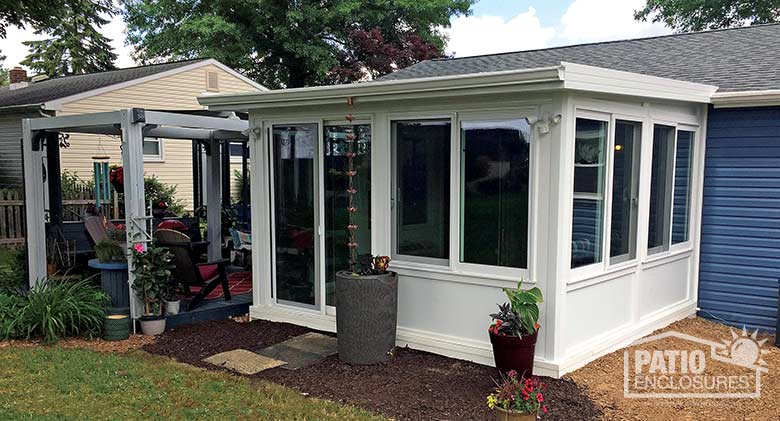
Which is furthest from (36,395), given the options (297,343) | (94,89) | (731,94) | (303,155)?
(94,89)

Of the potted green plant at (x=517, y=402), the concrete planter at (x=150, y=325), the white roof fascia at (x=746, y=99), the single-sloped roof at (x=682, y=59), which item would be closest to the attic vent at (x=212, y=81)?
the single-sloped roof at (x=682, y=59)

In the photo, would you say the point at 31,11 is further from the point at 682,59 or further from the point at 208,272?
the point at 682,59

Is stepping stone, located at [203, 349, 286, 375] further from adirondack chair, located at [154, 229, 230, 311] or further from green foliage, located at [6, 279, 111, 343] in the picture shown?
green foliage, located at [6, 279, 111, 343]

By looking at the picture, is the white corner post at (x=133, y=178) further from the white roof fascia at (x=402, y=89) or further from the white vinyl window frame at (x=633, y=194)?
the white vinyl window frame at (x=633, y=194)

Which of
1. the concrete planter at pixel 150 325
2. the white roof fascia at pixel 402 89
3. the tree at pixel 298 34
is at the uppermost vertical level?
the tree at pixel 298 34

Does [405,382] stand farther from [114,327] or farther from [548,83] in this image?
[114,327]

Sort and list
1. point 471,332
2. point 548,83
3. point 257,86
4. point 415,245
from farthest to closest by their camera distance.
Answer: point 257,86
point 415,245
point 471,332
point 548,83

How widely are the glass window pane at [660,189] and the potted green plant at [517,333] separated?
6.72ft

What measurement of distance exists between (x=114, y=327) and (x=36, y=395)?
4.93 ft

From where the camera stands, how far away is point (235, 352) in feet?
18.0

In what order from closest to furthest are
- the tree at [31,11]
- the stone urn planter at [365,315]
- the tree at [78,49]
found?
the stone urn planter at [365,315], the tree at [31,11], the tree at [78,49]

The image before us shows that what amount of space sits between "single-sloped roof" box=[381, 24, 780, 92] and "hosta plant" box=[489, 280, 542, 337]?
11.7ft

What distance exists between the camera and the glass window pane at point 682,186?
6.26m

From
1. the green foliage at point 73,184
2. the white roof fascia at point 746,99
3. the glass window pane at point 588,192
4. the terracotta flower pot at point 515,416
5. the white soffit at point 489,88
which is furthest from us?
the green foliage at point 73,184
